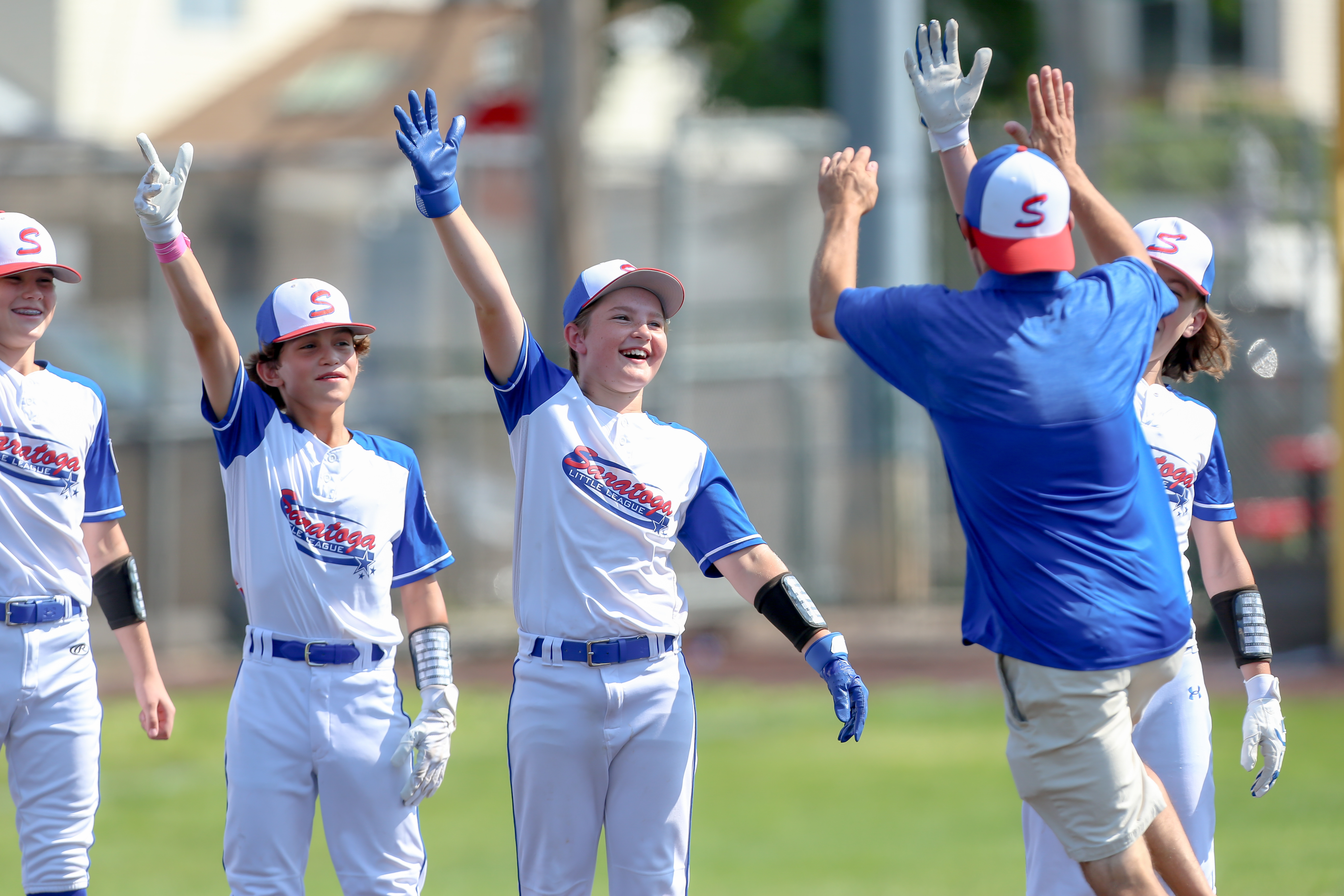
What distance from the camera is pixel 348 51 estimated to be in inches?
1022

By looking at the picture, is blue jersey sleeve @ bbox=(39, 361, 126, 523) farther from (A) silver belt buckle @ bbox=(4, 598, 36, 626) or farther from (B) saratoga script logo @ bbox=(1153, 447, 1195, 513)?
(B) saratoga script logo @ bbox=(1153, 447, 1195, 513)

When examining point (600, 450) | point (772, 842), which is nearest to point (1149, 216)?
point (772, 842)

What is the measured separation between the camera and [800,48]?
29359 mm

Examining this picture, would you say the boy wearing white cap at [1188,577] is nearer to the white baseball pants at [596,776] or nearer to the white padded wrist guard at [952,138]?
the white padded wrist guard at [952,138]

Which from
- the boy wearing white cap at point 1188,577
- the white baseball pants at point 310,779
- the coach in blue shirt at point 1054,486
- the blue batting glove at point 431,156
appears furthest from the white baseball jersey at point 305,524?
the boy wearing white cap at point 1188,577

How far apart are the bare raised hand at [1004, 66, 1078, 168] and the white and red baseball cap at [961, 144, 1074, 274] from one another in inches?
22.4

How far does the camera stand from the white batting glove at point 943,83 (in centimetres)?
464

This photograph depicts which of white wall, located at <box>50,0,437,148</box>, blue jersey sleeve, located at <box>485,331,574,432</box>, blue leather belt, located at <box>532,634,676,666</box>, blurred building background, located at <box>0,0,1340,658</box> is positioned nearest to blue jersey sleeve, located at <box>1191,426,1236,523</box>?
blue leather belt, located at <box>532,634,676,666</box>

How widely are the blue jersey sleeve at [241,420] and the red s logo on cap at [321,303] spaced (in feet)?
0.83

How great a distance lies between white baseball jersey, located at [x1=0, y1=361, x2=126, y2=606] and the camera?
4855mm

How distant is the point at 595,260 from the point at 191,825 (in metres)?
7.56

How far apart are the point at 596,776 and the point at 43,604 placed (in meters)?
1.77

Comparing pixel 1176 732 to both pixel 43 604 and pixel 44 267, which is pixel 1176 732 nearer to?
pixel 43 604

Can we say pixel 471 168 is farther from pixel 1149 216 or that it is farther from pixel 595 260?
pixel 1149 216
